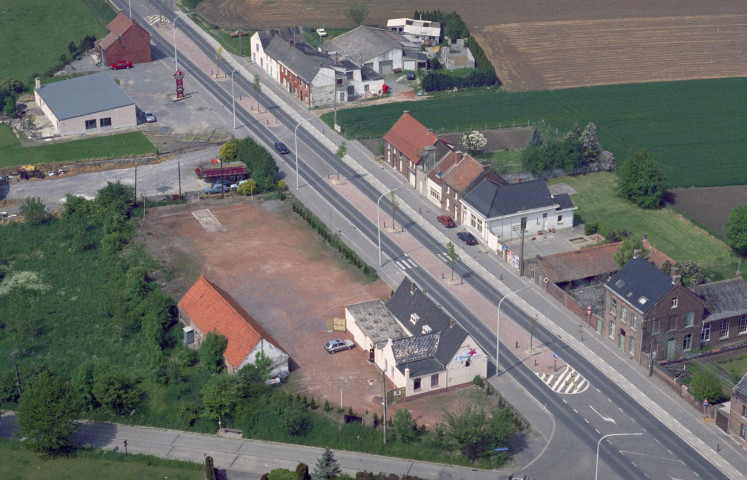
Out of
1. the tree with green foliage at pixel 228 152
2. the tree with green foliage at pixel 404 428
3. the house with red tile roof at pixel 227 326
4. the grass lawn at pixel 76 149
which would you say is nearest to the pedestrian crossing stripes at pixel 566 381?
the tree with green foliage at pixel 404 428

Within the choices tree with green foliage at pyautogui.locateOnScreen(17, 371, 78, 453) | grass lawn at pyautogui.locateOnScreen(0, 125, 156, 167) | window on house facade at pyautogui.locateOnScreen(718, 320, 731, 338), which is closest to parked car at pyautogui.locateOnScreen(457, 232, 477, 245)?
window on house facade at pyautogui.locateOnScreen(718, 320, 731, 338)

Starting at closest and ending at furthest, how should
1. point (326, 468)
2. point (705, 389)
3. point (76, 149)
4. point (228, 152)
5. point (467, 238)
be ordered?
point (326, 468)
point (705, 389)
point (467, 238)
point (228, 152)
point (76, 149)

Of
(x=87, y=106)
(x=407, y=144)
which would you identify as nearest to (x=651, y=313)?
(x=407, y=144)

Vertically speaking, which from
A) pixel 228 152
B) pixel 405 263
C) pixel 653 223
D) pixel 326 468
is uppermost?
pixel 228 152

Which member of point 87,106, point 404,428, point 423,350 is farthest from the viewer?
point 87,106

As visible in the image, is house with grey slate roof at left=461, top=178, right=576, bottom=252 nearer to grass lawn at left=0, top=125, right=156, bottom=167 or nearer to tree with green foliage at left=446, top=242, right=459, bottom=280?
tree with green foliage at left=446, top=242, right=459, bottom=280

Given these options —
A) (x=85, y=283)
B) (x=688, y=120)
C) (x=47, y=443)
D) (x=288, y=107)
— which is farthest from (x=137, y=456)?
Answer: (x=688, y=120)

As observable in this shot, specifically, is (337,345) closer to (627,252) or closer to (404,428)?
(404,428)

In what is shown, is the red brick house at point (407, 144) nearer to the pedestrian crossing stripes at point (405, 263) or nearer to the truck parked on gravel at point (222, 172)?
the truck parked on gravel at point (222, 172)
